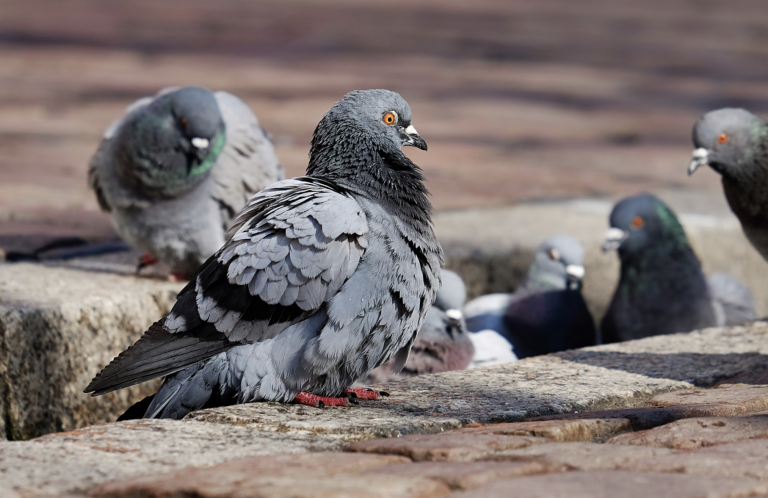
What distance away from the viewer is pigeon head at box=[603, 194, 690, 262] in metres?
5.85

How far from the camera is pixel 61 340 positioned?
13.6 feet

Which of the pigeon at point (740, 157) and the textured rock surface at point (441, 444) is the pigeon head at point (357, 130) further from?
the pigeon at point (740, 157)

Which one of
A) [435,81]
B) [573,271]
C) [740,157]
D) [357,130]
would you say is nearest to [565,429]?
[357,130]

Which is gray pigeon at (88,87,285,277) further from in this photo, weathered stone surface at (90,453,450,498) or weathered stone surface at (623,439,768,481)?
weathered stone surface at (623,439,768,481)

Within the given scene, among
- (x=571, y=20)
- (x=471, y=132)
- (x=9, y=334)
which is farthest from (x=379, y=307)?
(x=571, y=20)

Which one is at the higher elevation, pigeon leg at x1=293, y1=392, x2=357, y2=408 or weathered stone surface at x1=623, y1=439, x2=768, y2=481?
weathered stone surface at x1=623, y1=439, x2=768, y2=481

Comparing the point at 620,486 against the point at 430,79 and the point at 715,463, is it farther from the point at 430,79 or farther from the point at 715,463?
the point at 430,79

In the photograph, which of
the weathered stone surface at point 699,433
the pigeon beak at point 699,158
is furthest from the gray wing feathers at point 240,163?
the weathered stone surface at point 699,433

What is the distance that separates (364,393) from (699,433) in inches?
40.3

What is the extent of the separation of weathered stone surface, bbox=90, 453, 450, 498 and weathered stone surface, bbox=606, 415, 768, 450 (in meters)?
0.67

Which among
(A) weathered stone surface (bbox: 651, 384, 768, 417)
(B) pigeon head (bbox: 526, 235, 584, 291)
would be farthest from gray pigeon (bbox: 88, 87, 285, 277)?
(A) weathered stone surface (bbox: 651, 384, 768, 417)

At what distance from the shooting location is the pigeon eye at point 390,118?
378 centimetres

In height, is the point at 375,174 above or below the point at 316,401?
above

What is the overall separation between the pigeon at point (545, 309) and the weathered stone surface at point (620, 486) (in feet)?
10.5
